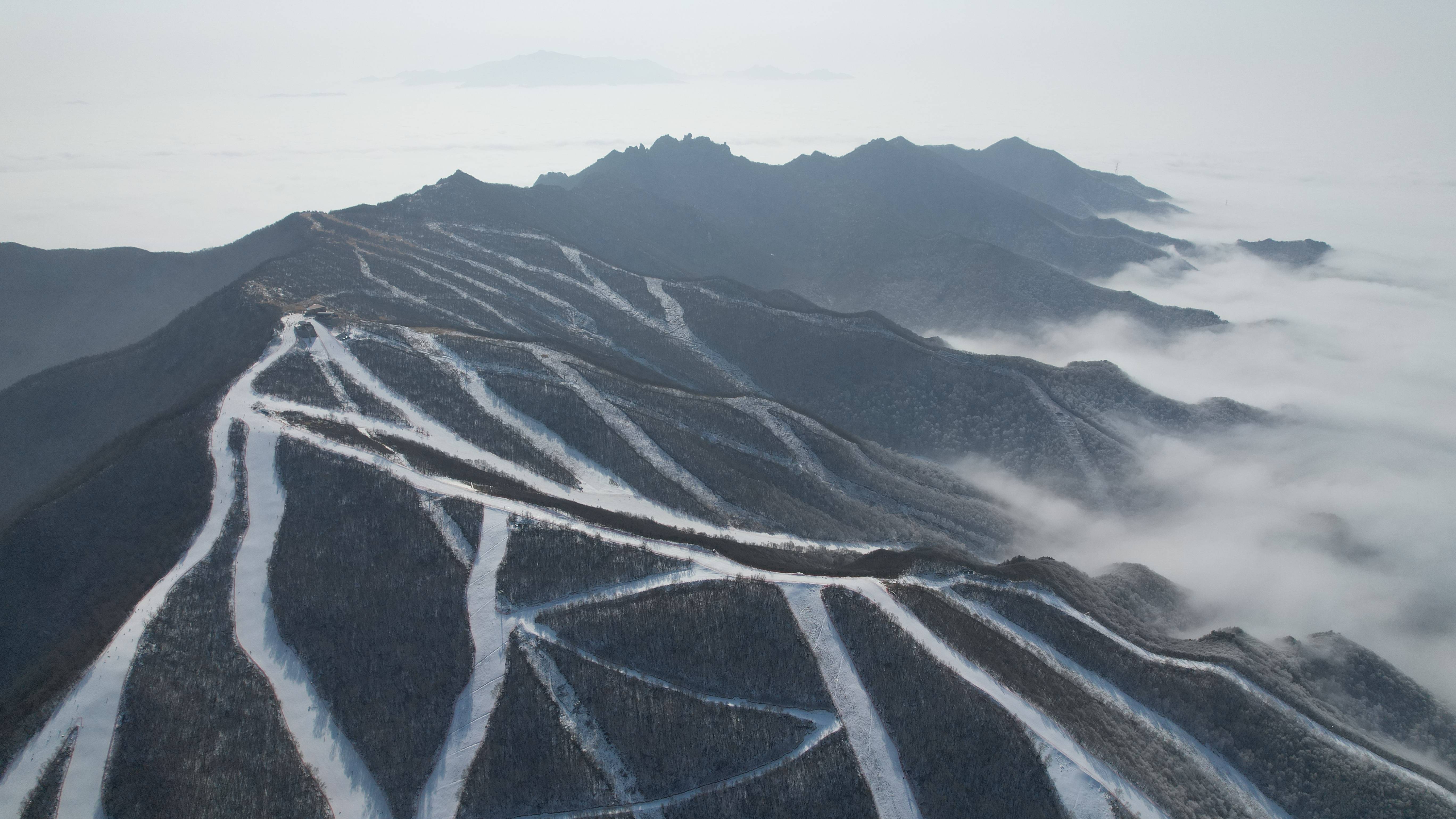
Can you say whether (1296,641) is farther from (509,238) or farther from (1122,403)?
(509,238)

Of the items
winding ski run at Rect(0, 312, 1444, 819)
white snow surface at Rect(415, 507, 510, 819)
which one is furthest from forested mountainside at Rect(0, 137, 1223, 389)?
white snow surface at Rect(415, 507, 510, 819)

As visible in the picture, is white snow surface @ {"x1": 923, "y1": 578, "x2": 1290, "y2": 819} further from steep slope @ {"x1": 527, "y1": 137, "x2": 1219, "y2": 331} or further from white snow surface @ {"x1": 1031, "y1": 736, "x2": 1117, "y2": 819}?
steep slope @ {"x1": 527, "y1": 137, "x2": 1219, "y2": 331}

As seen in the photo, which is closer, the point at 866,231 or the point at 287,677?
the point at 287,677

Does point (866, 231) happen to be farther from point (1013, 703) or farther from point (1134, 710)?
point (1013, 703)

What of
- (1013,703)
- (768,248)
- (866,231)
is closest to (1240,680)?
(1013,703)

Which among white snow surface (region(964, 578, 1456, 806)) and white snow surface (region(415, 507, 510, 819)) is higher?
white snow surface (region(415, 507, 510, 819))

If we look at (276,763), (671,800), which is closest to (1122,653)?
(671,800)

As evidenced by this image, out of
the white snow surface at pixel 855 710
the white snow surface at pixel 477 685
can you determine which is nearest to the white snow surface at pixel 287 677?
the white snow surface at pixel 477 685
